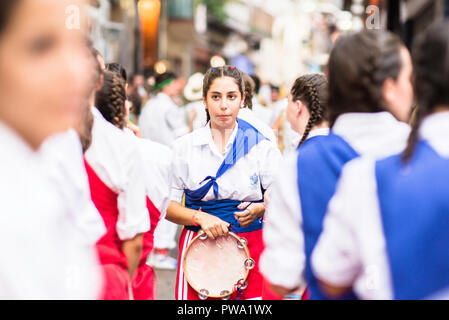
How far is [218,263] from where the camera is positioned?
3.67 meters

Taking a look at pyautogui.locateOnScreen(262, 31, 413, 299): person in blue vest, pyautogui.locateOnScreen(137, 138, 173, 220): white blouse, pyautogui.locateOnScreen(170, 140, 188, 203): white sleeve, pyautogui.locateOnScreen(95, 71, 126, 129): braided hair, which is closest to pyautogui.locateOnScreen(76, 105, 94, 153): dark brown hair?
pyautogui.locateOnScreen(95, 71, 126, 129): braided hair

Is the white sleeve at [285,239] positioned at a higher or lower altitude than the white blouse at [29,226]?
lower

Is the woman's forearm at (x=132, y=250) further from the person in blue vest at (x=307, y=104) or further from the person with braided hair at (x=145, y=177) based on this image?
the person in blue vest at (x=307, y=104)

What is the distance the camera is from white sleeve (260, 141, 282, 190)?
3936 mm

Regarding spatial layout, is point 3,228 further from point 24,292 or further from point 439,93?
point 439,93

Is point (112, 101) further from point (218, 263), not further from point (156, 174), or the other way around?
point (218, 263)

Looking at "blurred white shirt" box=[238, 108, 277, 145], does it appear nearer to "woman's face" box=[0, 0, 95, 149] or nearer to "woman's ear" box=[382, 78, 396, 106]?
"woman's ear" box=[382, 78, 396, 106]

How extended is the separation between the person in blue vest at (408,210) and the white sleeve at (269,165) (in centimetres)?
215

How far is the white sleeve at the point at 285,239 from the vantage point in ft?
6.96

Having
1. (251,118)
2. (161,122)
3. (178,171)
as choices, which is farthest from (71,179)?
(161,122)

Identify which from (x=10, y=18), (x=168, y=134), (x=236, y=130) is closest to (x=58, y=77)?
(x=10, y=18)

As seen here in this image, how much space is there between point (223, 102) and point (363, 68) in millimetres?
2065

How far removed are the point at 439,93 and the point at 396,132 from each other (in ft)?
1.48

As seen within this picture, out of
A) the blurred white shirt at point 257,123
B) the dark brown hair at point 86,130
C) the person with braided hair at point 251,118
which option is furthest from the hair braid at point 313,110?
the blurred white shirt at point 257,123
